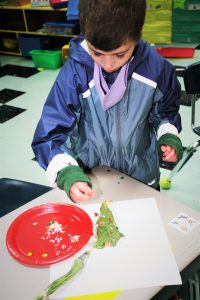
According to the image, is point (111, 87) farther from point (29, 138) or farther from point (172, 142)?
point (29, 138)

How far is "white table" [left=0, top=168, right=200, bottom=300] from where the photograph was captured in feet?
2.40

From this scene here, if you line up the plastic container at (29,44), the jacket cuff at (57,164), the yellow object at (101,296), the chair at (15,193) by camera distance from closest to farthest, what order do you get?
1. the yellow object at (101,296)
2. the jacket cuff at (57,164)
3. the chair at (15,193)
4. the plastic container at (29,44)

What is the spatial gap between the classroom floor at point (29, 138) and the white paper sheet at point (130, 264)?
100cm

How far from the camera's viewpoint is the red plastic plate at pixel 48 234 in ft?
2.64

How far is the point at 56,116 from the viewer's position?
0.97 meters

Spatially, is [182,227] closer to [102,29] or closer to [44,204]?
[44,204]

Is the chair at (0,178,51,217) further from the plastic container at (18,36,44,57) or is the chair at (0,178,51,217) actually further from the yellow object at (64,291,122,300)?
the plastic container at (18,36,44,57)

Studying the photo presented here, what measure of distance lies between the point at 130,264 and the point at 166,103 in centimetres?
52

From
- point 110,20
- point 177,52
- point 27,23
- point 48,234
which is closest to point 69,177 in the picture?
point 48,234

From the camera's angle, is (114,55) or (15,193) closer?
(114,55)

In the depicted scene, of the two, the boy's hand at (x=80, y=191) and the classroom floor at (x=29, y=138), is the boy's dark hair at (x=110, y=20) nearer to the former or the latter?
the boy's hand at (x=80, y=191)

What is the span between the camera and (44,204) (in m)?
0.97

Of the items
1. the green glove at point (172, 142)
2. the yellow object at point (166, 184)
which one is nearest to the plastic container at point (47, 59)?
the yellow object at point (166, 184)

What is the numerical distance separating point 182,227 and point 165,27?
327 cm
